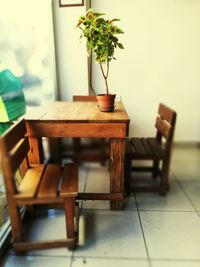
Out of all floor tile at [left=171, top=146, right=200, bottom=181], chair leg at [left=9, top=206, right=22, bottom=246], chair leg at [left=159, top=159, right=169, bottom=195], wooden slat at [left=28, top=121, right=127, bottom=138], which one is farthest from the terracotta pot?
floor tile at [left=171, top=146, right=200, bottom=181]

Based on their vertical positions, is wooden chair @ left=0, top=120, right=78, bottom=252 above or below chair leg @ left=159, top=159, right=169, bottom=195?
above

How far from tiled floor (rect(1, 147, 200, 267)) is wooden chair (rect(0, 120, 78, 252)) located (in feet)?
0.31

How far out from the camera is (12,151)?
1256 mm

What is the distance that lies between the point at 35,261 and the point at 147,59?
217 cm

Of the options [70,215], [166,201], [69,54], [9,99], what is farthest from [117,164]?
[69,54]

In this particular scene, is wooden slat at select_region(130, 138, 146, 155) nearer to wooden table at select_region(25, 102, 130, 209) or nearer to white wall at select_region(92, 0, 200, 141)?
wooden table at select_region(25, 102, 130, 209)

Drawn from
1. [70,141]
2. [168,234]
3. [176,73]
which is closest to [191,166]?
[176,73]

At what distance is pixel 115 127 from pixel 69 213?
613 mm

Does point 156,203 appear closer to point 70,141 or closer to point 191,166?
point 191,166

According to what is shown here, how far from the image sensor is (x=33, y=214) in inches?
67.6

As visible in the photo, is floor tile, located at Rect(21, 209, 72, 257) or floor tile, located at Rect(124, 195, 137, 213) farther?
floor tile, located at Rect(124, 195, 137, 213)

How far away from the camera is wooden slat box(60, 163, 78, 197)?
4.18 ft

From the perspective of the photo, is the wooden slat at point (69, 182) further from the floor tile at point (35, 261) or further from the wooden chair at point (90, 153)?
the wooden chair at point (90, 153)

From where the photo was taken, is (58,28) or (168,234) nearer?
(168,234)
